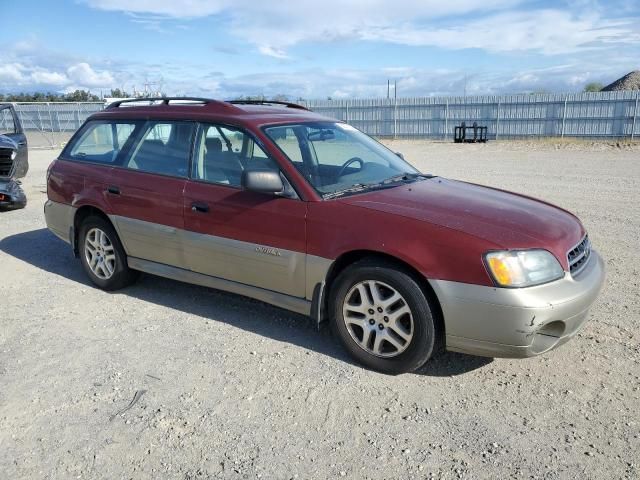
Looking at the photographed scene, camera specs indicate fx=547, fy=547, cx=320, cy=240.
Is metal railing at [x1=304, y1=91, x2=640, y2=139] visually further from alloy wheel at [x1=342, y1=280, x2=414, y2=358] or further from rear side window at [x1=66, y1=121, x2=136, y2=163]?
alloy wheel at [x1=342, y1=280, x2=414, y2=358]

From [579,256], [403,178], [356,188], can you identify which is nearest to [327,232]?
[356,188]

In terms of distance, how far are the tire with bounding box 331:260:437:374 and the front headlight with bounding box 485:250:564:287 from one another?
0.48 m

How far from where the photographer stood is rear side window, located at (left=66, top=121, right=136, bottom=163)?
529 cm

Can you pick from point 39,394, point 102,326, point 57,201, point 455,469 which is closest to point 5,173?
point 57,201

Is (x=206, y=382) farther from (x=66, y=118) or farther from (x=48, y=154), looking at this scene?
(x=66, y=118)

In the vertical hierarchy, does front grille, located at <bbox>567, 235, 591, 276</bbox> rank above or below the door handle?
below

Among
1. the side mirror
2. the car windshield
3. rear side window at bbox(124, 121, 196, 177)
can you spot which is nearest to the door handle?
rear side window at bbox(124, 121, 196, 177)

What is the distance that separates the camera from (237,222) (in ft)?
13.8

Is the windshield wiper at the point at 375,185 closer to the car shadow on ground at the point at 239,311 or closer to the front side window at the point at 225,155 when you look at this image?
the front side window at the point at 225,155

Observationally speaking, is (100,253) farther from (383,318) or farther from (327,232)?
(383,318)

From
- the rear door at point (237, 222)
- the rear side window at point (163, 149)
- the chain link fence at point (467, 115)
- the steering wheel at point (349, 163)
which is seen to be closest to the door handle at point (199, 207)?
the rear door at point (237, 222)

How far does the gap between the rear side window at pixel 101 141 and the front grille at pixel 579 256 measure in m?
3.95

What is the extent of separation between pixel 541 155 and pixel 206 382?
19.2m

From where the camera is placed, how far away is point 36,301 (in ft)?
17.0
